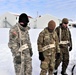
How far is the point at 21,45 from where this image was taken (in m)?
4.73

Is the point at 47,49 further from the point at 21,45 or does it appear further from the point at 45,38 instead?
the point at 21,45

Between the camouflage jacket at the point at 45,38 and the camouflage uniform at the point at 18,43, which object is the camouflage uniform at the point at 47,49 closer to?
the camouflage jacket at the point at 45,38

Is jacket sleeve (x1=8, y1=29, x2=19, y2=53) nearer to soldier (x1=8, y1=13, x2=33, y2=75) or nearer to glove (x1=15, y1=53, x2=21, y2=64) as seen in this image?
soldier (x1=8, y1=13, x2=33, y2=75)

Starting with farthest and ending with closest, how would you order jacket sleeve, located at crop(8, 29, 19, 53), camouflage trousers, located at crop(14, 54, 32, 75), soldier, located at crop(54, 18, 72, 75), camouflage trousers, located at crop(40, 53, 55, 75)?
soldier, located at crop(54, 18, 72, 75)
camouflage trousers, located at crop(40, 53, 55, 75)
camouflage trousers, located at crop(14, 54, 32, 75)
jacket sleeve, located at crop(8, 29, 19, 53)

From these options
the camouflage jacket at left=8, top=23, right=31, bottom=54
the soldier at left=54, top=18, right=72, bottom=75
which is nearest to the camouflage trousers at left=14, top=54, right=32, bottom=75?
the camouflage jacket at left=8, top=23, right=31, bottom=54

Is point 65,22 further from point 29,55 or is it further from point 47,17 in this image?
point 47,17

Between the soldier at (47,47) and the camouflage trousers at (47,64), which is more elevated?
the soldier at (47,47)

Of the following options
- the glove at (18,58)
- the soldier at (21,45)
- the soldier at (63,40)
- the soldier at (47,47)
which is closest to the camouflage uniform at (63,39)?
the soldier at (63,40)

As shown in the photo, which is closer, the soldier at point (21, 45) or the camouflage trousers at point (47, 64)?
the soldier at point (21, 45)

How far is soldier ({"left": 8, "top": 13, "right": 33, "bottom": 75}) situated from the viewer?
463cm

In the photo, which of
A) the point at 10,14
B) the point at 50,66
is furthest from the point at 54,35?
the point at 10,14

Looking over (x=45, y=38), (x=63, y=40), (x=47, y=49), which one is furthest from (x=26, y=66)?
(x=63, y=40)

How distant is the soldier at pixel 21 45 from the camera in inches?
182

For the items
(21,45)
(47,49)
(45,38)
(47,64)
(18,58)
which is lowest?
(47,64)
